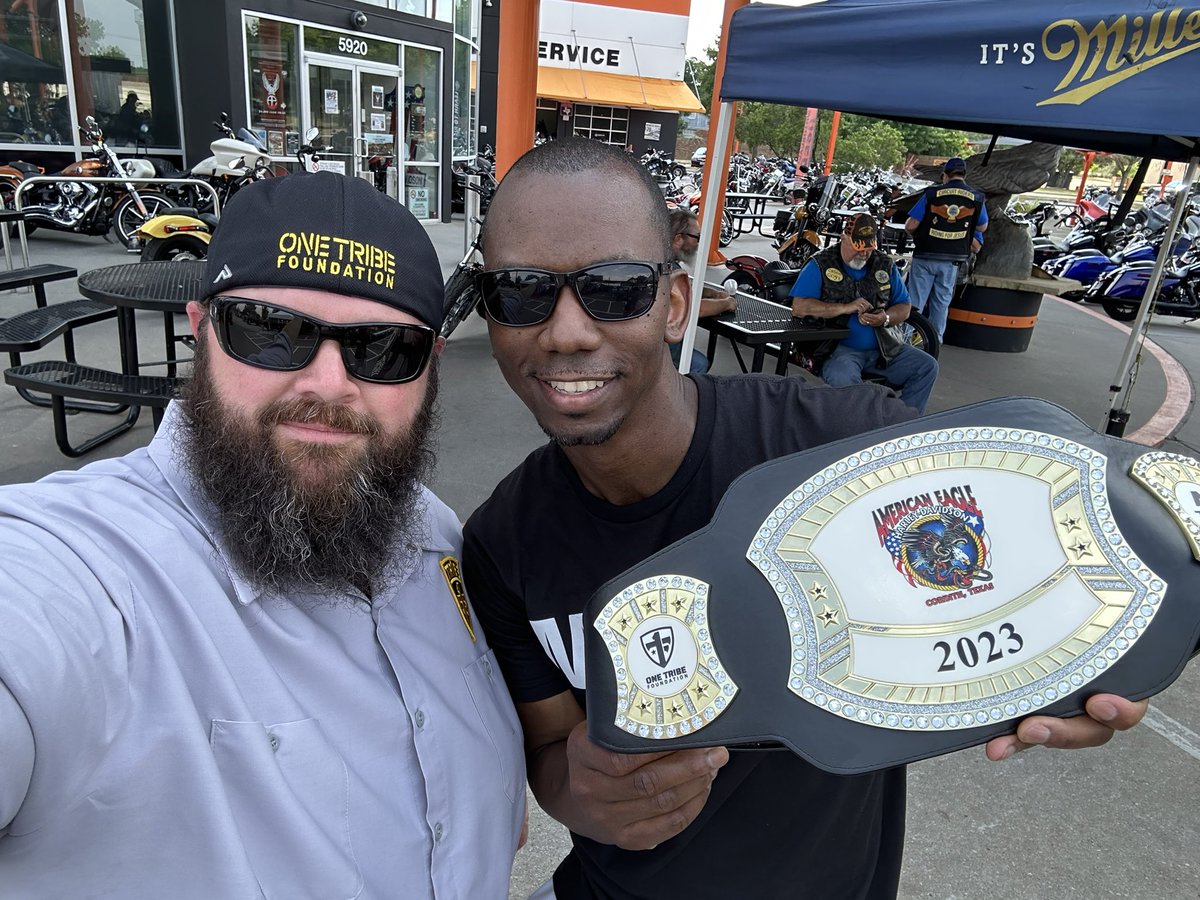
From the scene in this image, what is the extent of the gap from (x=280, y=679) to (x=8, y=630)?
0.33m

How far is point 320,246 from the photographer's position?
1.29 metres

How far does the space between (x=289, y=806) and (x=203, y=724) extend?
0.52ft

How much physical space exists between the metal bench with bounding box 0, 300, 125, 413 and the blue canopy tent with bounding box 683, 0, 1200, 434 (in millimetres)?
4471

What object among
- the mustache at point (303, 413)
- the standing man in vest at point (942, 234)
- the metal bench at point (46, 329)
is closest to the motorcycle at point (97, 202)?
the metal bench at point (46, 329)

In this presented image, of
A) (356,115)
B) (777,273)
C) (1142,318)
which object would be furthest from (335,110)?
(1142,318)

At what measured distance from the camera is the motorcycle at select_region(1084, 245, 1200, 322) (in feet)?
38.8

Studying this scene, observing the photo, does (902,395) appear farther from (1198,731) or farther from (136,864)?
(136,864)

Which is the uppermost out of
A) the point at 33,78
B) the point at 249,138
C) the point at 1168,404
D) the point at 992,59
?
the point at 33,78


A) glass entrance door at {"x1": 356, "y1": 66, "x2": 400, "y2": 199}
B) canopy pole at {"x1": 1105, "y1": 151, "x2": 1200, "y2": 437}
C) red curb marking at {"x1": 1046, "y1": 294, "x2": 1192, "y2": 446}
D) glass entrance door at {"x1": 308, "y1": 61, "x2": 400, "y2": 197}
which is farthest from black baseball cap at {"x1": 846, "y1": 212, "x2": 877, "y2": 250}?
glass entrance door at {"x1": 356, "y1": 66, "x2": 400, "y2": 199}

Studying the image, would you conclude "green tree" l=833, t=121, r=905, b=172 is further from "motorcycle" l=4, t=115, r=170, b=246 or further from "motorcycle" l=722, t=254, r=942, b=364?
"motorcycle" l=4, t=115, r=170, b=246

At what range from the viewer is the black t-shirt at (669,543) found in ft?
4.09

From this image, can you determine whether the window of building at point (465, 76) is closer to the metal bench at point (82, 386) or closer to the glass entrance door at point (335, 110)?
the glass entrance door at point (335, 110)

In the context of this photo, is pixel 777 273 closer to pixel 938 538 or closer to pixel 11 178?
pixel 938 538

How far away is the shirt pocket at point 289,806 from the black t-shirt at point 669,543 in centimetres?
40
